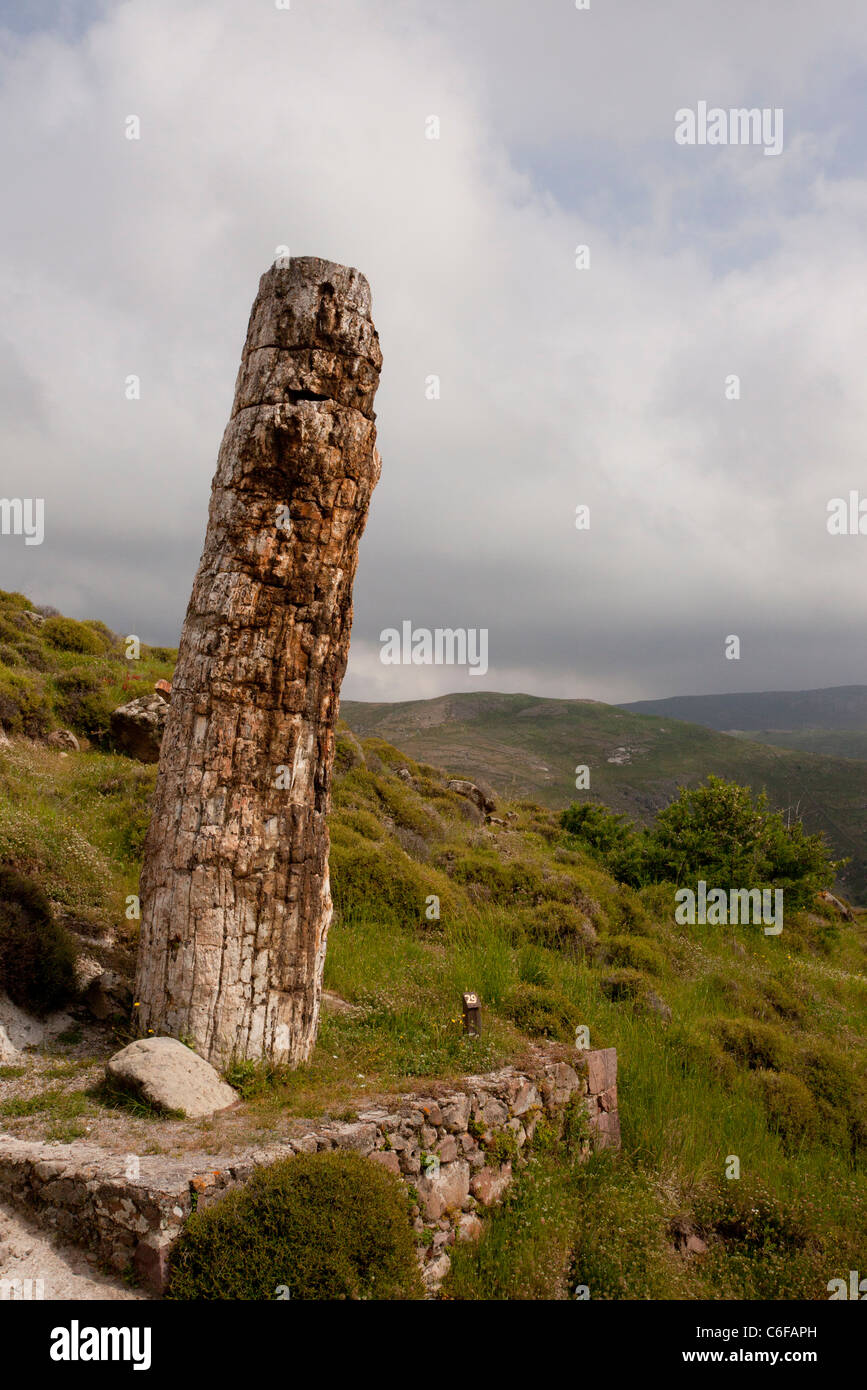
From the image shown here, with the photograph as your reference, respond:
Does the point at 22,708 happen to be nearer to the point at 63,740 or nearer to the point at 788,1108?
the point at 63,740

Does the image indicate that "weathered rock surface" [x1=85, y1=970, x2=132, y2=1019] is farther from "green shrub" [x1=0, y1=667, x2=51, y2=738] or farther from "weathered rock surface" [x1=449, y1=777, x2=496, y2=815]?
"weathered rock surface" [x1=449, y1=777, x2=496, y2=815]

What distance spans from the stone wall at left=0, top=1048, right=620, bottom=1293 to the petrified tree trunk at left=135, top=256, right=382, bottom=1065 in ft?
4.87

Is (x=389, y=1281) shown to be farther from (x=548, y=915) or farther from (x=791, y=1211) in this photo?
(x=548, y=915)

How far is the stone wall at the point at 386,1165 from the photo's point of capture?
4.84 metres

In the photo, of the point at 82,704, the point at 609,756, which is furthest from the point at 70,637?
the point at 609,756

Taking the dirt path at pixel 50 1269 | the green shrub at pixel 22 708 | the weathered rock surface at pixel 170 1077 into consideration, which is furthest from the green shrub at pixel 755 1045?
the green shrub at pixel 22 708

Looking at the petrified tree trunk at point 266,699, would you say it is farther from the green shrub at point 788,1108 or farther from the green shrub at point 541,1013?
the green shrub at point 788,1108

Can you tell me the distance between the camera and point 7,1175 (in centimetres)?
529

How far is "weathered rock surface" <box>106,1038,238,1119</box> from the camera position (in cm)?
605

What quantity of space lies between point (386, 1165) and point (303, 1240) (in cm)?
109

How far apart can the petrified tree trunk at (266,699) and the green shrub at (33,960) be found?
1326 millimetres

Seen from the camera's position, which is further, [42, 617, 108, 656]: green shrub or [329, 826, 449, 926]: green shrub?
[42, 617, 108, 656]: green shrub

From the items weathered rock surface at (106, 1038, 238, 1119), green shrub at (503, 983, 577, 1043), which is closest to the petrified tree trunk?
weathered rock surface at (106, 1038, 238, 1119)
